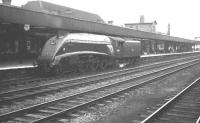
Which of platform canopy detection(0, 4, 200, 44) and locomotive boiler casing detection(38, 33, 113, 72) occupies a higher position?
platform canopy detection(0, 4, 200, 44)

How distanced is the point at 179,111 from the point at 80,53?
9.66m

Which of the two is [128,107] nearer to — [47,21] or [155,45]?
[47,21]

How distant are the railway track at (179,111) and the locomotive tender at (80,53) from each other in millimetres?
7807

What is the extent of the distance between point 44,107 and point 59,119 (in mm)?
1318

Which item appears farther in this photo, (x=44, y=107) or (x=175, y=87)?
(x=175, y=87)

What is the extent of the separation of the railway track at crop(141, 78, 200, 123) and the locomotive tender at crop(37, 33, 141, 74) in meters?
7.81

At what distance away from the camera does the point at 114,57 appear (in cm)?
2072

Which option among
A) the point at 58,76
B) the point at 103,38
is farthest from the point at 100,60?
the point at 58,76

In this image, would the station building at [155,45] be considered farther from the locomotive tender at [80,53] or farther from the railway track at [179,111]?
the railway track at [179,111]

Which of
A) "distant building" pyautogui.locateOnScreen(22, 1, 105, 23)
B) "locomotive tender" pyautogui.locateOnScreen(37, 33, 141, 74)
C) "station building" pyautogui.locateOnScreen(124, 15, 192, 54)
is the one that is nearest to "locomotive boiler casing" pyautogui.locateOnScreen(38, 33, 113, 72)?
"locomotive tender" pyautogui.locateOnScreen(37, 33, 141, 74)

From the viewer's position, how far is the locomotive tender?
49.3ft

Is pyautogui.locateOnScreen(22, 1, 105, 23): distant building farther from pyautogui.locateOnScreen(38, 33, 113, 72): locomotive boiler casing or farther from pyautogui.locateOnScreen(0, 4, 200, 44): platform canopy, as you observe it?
pyautogui.locateOnScreen(38, 33, 113, 72): locomotive boiler casing

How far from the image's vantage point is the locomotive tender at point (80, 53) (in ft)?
49.3

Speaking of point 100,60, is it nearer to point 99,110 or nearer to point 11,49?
point 11,49
